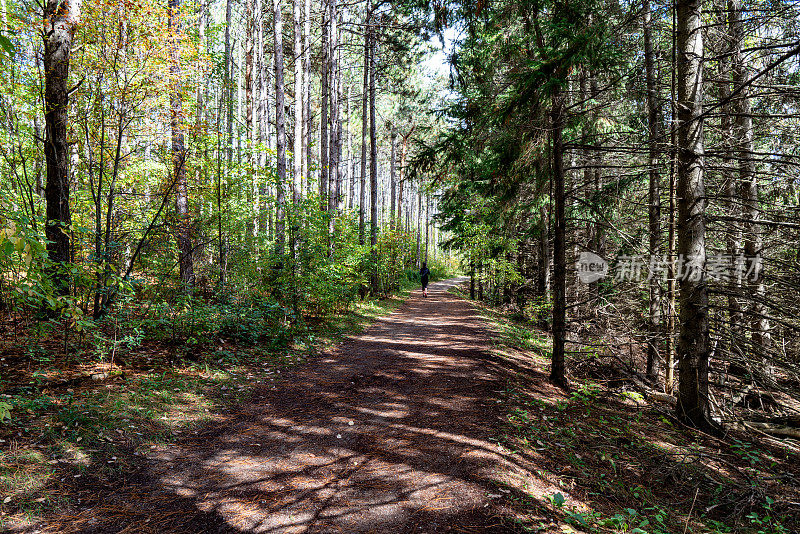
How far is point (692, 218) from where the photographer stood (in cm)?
503

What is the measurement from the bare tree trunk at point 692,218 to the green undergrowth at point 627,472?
795mm

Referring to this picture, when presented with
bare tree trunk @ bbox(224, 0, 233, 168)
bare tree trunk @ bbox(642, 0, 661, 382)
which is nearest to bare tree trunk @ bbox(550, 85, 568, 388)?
bare tree trunk @ bbox(642, 0, 661, 382)

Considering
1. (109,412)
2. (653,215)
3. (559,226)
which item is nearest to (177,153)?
(109,412)

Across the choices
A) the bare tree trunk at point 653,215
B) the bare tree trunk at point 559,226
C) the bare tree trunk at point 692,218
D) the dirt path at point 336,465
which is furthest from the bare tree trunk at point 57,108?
the bare tree trunk at point 653,215

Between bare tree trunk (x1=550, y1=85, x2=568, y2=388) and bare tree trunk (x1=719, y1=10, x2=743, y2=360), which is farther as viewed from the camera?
bare tree trunk (x1=550, y1=85, x2=568, y2=388)

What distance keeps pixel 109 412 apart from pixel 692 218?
7.62 meters

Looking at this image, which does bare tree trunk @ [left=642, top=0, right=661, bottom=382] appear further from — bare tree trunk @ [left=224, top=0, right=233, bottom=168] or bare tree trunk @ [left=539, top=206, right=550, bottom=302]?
bare tree trunk @ [left=224, top=0, right=233, bottom=168]

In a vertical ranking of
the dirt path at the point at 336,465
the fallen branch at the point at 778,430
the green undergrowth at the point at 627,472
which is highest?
the dirt path at the point at 336,465

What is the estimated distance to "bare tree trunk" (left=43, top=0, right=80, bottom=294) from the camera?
18.1 feet

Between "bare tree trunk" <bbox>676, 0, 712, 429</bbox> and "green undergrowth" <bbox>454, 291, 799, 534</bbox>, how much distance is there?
2.61ft

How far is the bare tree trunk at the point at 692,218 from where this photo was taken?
4984 millimetres

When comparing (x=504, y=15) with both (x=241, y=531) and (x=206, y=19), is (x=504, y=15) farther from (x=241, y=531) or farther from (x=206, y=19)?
(x=206, y=19)

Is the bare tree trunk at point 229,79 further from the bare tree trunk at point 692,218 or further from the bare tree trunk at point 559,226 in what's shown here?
the bare tree trunk at point 692,218

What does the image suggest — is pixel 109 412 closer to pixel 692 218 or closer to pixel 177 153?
pixel 177 153
